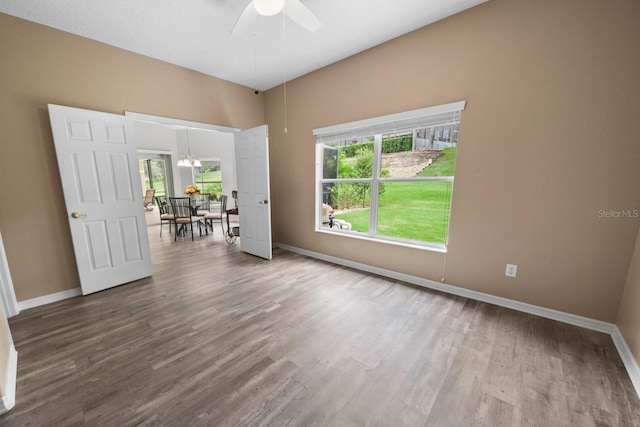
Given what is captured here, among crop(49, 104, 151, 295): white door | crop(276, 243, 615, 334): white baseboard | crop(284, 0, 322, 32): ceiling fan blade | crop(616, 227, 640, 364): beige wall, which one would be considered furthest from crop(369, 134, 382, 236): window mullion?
crop(49, 104, 151, 295): white door

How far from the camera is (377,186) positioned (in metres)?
3.14

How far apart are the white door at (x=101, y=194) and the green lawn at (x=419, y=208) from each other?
9.99 feet

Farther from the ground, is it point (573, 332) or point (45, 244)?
point (45, 244)

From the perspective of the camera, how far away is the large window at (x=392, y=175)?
262 centimetres

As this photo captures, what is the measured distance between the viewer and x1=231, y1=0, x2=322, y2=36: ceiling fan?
163 centimetres

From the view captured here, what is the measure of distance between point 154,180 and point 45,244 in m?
7.09

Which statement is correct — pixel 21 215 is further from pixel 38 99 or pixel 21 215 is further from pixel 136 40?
pixel 136 40

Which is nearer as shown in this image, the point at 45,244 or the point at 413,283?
the point at 45,244

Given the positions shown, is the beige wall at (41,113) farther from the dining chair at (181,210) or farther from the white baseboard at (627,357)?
the white baseboard at (627,357)

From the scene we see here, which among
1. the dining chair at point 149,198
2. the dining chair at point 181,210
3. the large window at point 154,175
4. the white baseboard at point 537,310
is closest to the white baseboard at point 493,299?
the white baseboard at point 537,310

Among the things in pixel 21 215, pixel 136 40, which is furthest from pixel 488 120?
pixel 21 215

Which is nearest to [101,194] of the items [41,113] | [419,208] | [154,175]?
[41,113]

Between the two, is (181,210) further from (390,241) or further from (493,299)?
(493,299)

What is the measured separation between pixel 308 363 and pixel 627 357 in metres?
2.20
